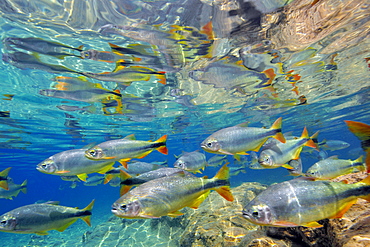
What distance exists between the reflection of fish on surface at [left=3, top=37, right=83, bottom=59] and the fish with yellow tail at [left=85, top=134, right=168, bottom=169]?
17.4 feet

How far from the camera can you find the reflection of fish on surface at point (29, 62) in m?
7.79

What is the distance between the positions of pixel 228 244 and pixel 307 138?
137 inches

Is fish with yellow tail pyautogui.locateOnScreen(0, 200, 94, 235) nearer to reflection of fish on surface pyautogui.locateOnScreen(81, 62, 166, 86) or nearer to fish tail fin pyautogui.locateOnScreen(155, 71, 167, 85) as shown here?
reflection of fish on surface pyautogui.locateOnScreen(81, 62, 166, 86)

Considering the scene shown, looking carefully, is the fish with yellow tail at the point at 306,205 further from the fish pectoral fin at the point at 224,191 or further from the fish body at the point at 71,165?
the fish body at the point at 71,165

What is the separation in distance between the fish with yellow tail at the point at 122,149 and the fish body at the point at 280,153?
8.13ft

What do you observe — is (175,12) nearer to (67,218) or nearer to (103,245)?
(67,218)

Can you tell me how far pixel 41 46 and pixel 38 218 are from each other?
A: 632 centimetres

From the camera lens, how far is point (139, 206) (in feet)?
9.68

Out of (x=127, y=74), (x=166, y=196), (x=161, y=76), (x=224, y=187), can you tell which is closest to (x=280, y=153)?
(x=224, y=187)

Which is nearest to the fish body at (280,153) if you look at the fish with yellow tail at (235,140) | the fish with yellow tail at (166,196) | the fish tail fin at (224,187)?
the fish with yellow tail at (235,140)

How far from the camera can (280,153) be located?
4.91 metres

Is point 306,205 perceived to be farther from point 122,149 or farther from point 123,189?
point 122,149

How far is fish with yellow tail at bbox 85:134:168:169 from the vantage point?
4094 millimetres

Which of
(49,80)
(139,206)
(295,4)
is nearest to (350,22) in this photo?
(295,4)
